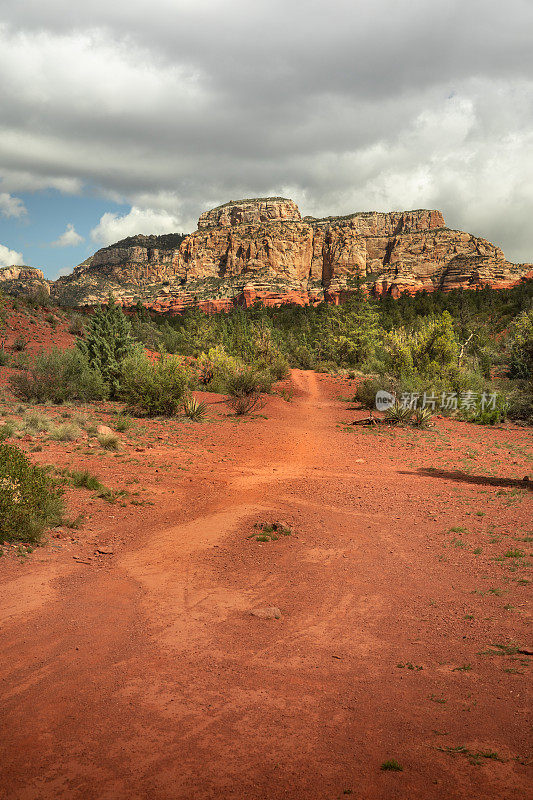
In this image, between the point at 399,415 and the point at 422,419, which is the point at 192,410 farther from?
the point at 422,419

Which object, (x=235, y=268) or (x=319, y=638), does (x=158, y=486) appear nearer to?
(x=319, y=638)

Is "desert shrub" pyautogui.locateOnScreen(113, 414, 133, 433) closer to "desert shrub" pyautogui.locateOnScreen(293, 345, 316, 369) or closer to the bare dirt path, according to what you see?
the bare dirt path

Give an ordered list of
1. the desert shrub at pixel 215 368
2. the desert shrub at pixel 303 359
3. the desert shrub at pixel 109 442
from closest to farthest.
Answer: the desert shrub at pixel 109 442
the desert shrub at pixel 215 368
the desert shrub at pixel 303 359

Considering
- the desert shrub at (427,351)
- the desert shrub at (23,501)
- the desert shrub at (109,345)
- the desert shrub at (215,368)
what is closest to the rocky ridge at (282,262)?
the desert shrub at (215,368)

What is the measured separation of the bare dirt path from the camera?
2969 millimetres

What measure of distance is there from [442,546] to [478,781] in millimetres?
4854

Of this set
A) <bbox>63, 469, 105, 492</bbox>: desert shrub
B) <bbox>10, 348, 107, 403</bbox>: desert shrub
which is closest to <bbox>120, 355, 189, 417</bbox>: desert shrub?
<bbox>10, 348, 107, 403</bbox>: desert shrub

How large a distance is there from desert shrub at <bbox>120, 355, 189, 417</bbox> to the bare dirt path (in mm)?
10534

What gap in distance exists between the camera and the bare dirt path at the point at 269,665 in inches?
117

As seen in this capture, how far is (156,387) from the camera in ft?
61.5

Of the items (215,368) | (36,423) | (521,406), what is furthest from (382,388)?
(36,423)

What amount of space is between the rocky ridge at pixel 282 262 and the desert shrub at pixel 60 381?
10028cm

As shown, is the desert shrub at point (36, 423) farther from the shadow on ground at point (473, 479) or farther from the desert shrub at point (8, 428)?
the shadow on ground at point (473, 479)

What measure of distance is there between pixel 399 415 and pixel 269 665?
15.7 meters
